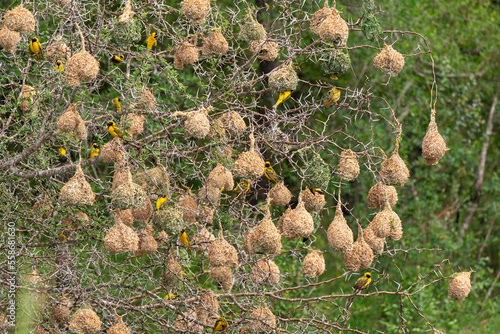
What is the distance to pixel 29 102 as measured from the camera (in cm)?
462

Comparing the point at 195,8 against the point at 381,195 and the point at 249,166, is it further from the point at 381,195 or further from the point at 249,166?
the point at 381,195

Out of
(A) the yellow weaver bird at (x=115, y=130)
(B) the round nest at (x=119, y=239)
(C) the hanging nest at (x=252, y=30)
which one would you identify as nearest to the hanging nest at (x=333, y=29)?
(C) the hanging nest at (x=252, y=30)

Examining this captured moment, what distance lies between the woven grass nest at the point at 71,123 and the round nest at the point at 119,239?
70cm

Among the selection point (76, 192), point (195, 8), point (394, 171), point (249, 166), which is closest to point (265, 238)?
point (249, 166)

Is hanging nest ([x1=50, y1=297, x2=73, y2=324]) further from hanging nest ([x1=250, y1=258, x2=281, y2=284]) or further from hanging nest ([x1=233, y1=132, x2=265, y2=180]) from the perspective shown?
hanging nest ([x1=233, y1=132, x2=265, y2=180])

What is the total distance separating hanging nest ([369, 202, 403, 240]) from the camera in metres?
4.14

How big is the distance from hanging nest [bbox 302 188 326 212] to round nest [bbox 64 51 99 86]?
5.23 feet

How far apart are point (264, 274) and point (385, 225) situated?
3.07 feet

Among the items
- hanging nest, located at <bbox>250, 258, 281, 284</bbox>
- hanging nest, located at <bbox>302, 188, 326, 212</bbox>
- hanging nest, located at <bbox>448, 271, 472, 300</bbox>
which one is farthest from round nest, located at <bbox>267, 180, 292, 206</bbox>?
hanging nest, located at <bbox>448, 271, 472, 300</bbox>

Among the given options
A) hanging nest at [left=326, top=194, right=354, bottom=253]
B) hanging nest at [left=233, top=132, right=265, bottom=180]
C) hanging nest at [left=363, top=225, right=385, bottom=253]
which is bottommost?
hanging nest at [left=363, top=225, right=385, bottom=253]

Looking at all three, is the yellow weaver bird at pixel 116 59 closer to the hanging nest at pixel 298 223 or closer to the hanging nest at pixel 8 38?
the hanging nest at pixel 8 38

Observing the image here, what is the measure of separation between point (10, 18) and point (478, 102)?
7.49 metres

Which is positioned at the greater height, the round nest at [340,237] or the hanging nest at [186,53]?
the hanging nest at [186,53]

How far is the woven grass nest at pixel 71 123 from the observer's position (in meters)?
4.25
